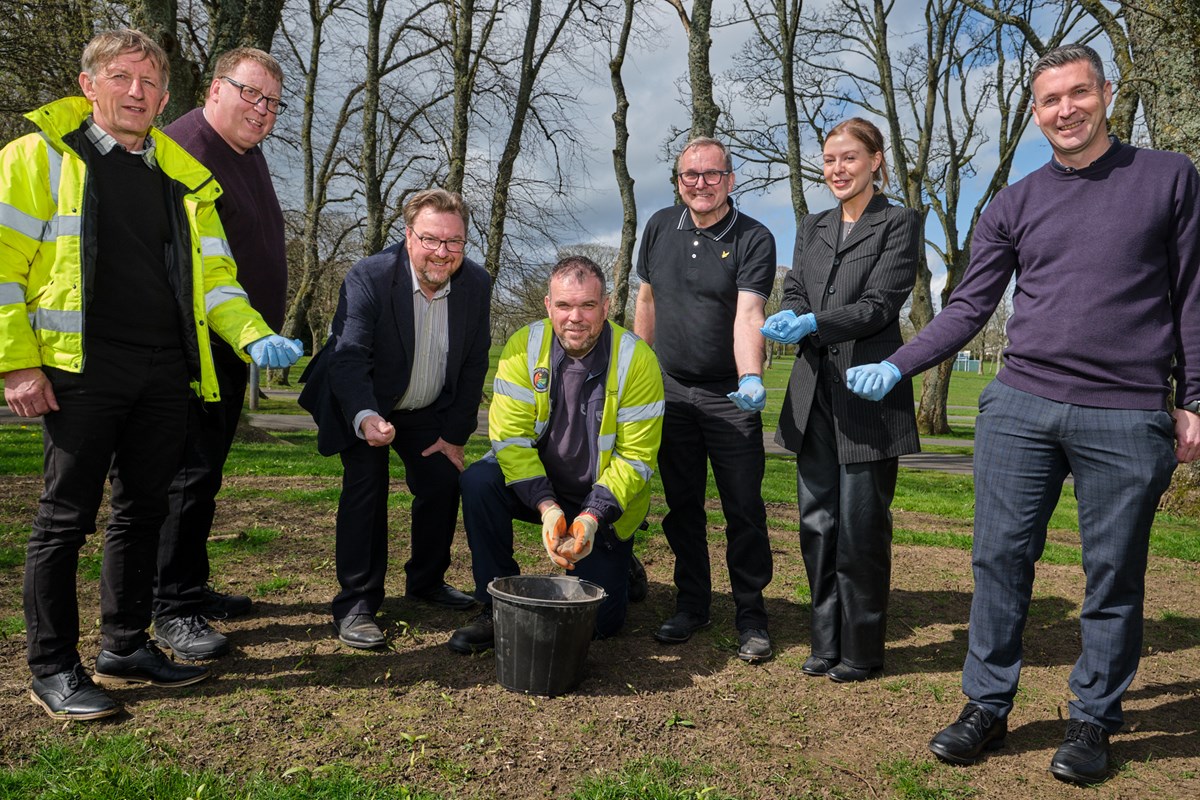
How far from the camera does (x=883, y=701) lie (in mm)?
3396

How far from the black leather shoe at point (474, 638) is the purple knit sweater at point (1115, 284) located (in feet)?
7.68

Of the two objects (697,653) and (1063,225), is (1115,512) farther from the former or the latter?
(697,653)

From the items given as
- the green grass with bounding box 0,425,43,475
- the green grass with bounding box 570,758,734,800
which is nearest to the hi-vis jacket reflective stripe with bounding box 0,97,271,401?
the green grass with bounding box 570,758,734,800

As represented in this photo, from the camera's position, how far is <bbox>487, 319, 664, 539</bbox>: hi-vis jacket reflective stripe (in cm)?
370

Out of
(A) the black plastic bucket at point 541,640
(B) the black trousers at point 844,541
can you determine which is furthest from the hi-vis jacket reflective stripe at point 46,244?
(B) the black trousers at point 844,541

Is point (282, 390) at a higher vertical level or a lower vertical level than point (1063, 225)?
lower

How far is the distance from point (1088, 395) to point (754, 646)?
172 centimetres

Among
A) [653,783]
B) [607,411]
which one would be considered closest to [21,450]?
[607,411]

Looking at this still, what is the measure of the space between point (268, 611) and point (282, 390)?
25.4 meters

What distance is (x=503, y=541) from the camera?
12.4ft

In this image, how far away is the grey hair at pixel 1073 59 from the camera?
281 centimetres

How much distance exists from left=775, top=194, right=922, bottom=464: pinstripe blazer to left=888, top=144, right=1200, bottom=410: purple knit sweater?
599 millimetres

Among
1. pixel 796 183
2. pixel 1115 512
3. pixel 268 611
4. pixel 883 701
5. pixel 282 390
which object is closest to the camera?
pixel 1115 512

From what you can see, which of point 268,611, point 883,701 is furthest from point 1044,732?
point 268,611
